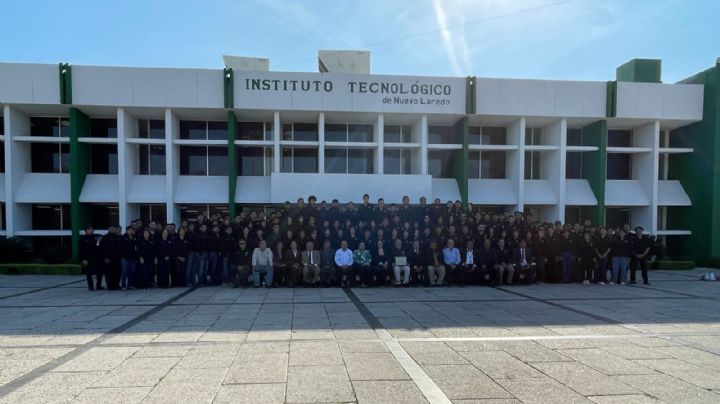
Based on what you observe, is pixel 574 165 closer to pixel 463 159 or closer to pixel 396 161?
pixel 463 159

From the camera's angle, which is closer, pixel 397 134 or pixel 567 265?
pixel 567 265

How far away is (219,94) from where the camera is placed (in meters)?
15.7

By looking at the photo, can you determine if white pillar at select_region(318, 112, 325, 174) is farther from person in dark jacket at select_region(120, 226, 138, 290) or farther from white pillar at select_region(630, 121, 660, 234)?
white pillar at select_region(630, 121, 660, 234)

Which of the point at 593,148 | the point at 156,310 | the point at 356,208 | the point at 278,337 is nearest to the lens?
the point at 278,337

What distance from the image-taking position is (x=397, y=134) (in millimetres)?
18406

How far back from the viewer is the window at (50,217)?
17.0m

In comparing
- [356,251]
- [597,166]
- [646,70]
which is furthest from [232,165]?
[646,70]

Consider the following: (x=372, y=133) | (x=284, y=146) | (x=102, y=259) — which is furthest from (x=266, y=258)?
(x=372, y=133)

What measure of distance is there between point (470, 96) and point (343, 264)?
984 centimetres

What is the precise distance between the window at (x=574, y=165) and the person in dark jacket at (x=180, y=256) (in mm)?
17520

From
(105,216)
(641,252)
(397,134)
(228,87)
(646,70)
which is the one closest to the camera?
(641,252)

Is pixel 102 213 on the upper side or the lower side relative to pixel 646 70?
lower

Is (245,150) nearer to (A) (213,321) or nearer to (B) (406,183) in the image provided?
(B) (406,183)

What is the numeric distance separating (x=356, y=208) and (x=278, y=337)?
6.94 meters
